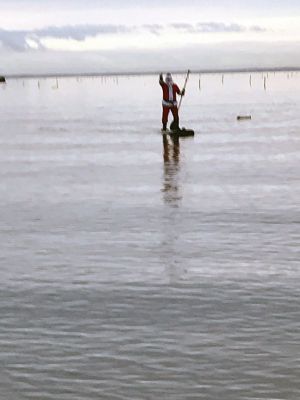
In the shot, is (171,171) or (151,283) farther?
(171,171)

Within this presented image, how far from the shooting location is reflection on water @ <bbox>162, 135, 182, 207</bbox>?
12.6m

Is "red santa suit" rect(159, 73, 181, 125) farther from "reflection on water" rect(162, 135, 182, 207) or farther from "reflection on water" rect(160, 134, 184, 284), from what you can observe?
"reflection on water" rect(160, 134, 184, 284)

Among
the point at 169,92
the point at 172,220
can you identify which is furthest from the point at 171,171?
the point at 169,92

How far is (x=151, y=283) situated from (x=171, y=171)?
8.74 metres

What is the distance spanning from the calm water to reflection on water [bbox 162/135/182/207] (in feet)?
0.13

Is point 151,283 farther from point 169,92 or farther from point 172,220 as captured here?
point 169,92

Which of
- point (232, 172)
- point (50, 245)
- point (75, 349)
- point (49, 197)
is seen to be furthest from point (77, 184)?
point (75, 349)

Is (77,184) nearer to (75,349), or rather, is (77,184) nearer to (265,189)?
(265,189)


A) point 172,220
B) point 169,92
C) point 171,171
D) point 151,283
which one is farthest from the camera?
point 169,92

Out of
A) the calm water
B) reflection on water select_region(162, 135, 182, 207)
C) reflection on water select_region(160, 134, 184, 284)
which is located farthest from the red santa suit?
the calm water

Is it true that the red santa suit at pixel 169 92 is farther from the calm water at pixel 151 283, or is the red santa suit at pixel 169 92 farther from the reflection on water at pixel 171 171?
the calm water at pixel 151 283

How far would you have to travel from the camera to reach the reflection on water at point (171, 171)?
1261 cm

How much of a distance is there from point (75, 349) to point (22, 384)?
639 mm

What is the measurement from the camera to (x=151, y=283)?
757cm
